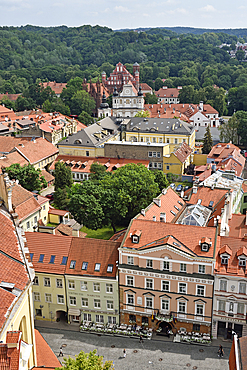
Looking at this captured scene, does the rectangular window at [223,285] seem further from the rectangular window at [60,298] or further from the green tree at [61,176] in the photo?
the green tree at [61,176]

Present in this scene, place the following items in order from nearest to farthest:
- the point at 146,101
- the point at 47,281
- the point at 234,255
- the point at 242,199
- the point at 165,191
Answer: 1. the point at 234,255
2. the point at 47,281
3. the point at 165,191
4. the point at 242,199
5. the point at 146,101

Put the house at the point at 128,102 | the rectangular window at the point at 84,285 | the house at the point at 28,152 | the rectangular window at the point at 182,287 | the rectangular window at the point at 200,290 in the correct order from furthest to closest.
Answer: the house at the point at 128,102 → the house at the point at 28,152 → the rectangular window at the point at 84,285 → the rectangular window at the point at 182,287 → the rectangular window at the point at 200,290

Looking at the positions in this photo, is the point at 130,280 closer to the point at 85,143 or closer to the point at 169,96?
the point at 85,143

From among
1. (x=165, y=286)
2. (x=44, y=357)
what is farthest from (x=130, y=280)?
(x=44, y=357)

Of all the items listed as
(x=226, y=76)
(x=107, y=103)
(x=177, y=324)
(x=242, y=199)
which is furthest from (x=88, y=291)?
(x=226, y=76)

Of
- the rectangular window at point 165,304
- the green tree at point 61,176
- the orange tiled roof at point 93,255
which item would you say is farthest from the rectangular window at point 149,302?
the green tree at point 61,176

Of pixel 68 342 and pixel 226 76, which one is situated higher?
pixel 226 76

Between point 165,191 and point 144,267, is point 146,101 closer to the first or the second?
point 165,191
